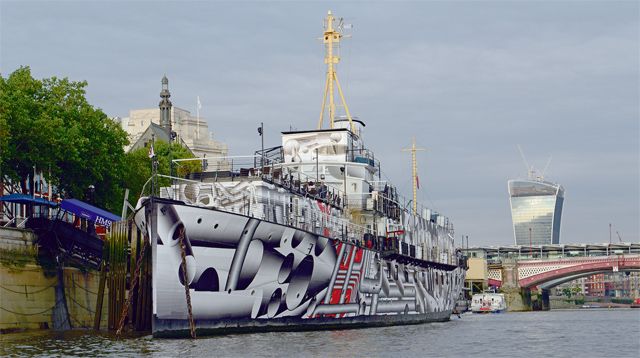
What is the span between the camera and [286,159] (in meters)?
64.4

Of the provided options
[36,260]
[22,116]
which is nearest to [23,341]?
[36,260]

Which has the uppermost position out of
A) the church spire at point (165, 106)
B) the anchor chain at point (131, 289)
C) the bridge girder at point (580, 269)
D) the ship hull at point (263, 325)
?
the church spire at point (165, 106)

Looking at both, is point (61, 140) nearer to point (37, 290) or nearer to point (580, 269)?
point (37, 290)

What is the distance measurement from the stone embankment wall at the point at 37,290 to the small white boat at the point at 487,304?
256ft

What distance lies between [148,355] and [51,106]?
31.4m

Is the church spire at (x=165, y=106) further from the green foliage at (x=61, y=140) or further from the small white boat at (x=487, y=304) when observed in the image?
the green foliage at (x=61, y=140)

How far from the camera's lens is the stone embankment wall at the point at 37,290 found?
51.4 meters

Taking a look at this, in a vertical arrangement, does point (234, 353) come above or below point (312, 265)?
below

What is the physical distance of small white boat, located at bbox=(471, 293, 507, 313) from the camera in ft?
425

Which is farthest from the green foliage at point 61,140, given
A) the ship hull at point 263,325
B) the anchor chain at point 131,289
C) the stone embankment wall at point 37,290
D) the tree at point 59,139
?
the ship hull at point 263,325

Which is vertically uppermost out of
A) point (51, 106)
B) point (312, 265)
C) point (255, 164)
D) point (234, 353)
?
point (51, 106)

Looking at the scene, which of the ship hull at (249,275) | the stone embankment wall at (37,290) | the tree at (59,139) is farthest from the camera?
the tree at (59,139)

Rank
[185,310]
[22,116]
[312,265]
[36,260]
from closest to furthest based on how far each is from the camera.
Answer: [185,310], [312,265], [36,260], [22,116]

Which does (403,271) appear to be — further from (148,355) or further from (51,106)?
(148,355)
